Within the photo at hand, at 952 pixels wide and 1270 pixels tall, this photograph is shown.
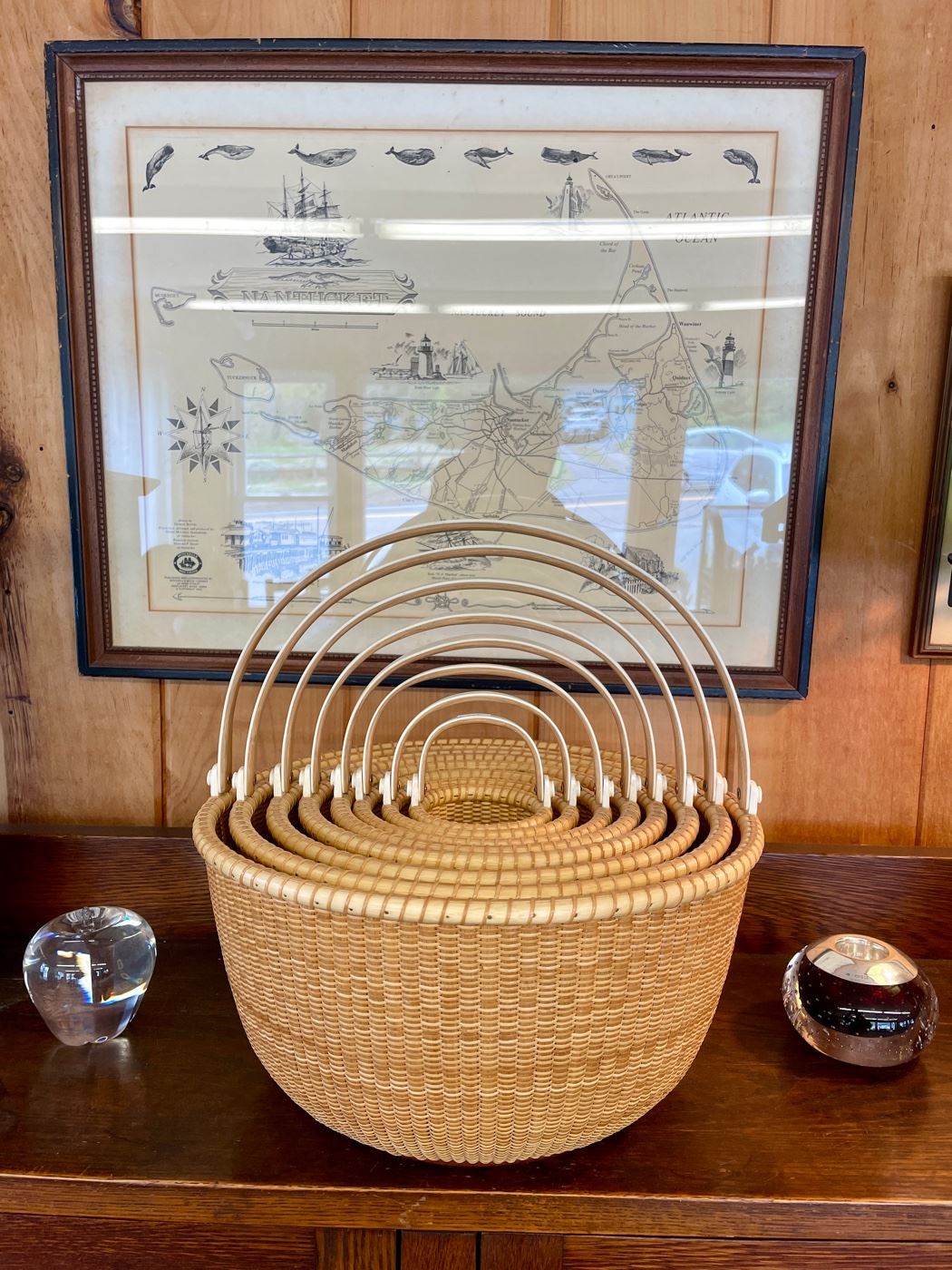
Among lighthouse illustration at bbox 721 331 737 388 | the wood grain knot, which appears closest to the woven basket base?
lighthouse illustration at bbox 721 331 737 388

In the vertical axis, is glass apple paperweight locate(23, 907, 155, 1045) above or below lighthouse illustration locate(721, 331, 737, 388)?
below

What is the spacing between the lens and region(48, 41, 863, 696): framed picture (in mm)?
837

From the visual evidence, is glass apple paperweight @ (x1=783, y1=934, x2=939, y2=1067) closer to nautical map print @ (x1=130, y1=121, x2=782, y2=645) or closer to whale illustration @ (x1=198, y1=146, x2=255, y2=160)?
nautical map print @ (x1=130, y1=121, x2=782, y2=645)

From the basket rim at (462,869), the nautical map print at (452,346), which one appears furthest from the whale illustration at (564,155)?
the basket rim at (462,869)

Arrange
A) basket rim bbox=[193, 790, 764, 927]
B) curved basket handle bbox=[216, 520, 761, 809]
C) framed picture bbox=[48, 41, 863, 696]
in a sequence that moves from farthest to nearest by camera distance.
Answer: framed picture bbox=[48, 41, 863, 696] < curved basket handle bbox=[216, 520, 761, 809] < basket rim bbox=[193, 790, 764, 927]

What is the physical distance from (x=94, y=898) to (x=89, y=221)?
715 mm

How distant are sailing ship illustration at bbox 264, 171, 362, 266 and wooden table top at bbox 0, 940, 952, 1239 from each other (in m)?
0.75

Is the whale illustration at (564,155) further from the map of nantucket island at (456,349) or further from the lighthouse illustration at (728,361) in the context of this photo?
the lighthouse illustration at (728,361)

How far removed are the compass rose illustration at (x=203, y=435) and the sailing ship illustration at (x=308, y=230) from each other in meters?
0.16

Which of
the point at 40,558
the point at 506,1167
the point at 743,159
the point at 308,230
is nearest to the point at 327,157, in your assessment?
the point at 308,230

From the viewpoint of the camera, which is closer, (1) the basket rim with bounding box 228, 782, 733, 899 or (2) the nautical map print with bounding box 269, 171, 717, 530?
(1) the basket rim with bounding box 228, 782, 733, 899

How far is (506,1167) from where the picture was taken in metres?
0.63

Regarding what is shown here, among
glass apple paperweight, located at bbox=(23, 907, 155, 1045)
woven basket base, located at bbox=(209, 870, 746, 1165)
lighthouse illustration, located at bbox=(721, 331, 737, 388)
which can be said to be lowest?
glass apple paperweight, located at bbox=(23, 907, 155, 1045)

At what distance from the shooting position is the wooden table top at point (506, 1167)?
1.98 feet
